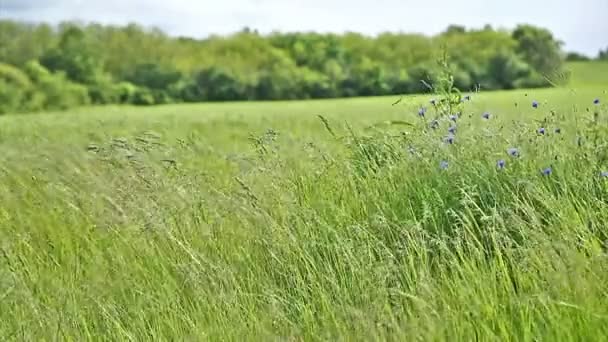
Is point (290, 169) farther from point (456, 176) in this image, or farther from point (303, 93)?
point (303, 93)

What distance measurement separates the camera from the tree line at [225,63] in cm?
4147

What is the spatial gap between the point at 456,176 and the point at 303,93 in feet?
158

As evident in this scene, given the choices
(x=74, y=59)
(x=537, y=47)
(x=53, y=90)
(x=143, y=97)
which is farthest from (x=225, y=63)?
(x=537, y=47)

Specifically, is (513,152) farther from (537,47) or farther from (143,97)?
(537,47)

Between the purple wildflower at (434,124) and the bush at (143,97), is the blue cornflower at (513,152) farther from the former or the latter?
the bush at (143,97)

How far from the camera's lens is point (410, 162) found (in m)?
3.49

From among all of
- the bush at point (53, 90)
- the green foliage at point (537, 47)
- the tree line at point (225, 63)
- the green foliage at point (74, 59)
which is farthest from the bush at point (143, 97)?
the green foliage at point (537, 47)

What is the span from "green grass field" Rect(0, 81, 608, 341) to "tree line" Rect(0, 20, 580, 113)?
119 feet

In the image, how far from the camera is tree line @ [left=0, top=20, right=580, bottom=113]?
4147 centimetres

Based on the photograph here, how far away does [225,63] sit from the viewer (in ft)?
172

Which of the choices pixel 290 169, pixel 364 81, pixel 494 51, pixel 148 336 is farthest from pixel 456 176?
pixel 494 51

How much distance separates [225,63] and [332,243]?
5101cm

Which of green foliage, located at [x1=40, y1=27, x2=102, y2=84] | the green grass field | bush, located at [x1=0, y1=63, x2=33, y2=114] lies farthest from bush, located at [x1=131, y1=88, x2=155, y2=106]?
the green grass field

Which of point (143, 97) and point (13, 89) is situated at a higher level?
point (13, 89)
